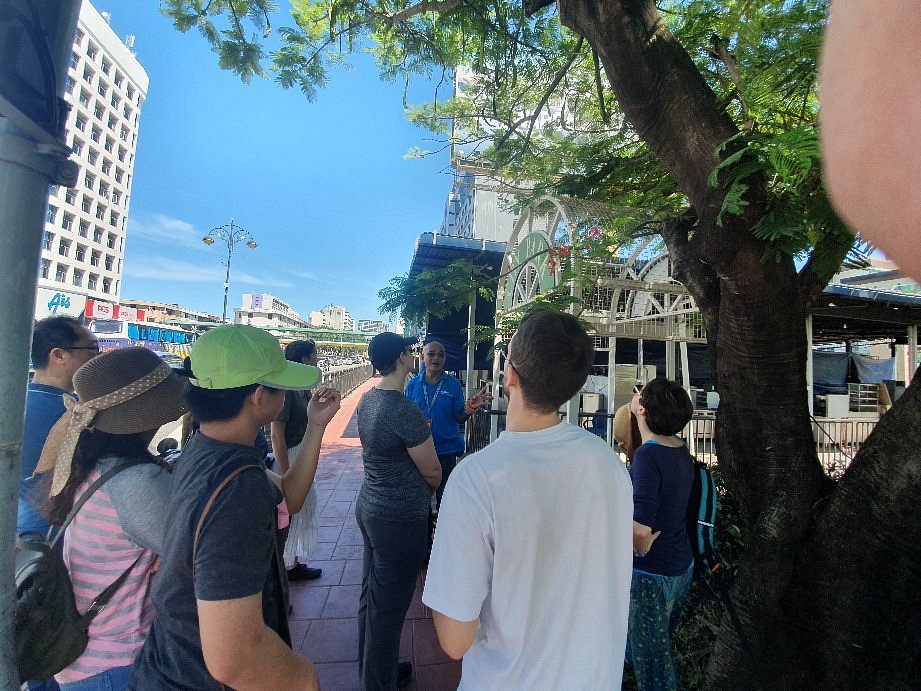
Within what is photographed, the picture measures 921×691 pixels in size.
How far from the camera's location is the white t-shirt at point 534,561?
122 centimetres

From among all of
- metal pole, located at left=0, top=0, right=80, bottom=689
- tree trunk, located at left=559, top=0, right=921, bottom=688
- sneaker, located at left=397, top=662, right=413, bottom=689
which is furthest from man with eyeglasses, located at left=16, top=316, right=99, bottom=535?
tree trunk, located at left=559, top=0, right=921, bottom=688

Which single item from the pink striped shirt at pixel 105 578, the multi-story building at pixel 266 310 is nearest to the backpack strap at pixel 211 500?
the pink striped shirt at pixel 105 578

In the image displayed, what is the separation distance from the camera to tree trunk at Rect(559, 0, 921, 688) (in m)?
1.67

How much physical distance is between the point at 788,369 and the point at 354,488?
18.4 feet

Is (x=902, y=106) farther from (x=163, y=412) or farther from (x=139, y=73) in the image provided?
(x=139, y=73)

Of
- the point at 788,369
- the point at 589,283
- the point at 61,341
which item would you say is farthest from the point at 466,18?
the point at 61,341

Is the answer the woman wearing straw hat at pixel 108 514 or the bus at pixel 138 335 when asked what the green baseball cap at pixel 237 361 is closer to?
the woman wearing straw hat at pixel 108 514

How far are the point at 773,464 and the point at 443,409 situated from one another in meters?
2.73

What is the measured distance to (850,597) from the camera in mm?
1709

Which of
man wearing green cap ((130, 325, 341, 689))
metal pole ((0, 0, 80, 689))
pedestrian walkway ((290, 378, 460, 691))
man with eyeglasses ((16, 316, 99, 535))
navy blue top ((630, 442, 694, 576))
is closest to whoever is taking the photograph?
metal pole ((0, 0, 80, 689))

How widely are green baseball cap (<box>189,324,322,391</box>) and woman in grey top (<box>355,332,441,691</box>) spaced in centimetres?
96

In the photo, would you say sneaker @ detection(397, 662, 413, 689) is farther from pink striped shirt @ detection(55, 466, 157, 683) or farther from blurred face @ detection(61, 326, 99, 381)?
blurred face @ detection(61, 326, 99, 381)

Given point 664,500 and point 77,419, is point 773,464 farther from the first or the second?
point 77,419

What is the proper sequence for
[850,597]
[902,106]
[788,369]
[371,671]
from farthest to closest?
[371,671], [788,369], [850,597], [902,106]
